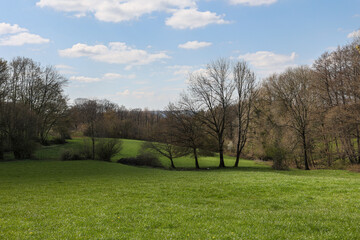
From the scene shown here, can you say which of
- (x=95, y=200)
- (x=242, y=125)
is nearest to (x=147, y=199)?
(x=95, y=200)

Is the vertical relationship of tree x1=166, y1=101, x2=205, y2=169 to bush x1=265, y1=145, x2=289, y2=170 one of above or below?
above

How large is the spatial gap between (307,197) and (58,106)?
53085 mm

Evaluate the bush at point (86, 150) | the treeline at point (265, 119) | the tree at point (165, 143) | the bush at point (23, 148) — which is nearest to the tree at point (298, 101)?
the treeline at point (265, 119)

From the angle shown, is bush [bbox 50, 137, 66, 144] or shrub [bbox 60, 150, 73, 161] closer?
shrub [bbox 60, 150, 73, 161]

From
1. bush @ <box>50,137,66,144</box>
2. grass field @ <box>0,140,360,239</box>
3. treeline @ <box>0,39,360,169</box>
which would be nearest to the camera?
grass field @ <box>0,140,360,239</box>

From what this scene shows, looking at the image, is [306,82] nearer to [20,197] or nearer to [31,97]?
[20,197]

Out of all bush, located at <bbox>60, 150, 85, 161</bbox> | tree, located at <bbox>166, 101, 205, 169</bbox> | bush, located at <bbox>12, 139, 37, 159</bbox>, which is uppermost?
tree, located at <bbox>166, 101, 205, 169</bbox>

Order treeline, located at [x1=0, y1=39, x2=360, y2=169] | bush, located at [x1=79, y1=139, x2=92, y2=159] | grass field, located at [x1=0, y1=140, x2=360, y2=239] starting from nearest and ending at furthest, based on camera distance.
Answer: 1. grass field, located at [x1=0, y1=140, x2=360, y2=239]
2. treeline, located at [x1=0, y1=39, x2=360, y2=169]
3. bush, located at [x1=79, y1=139, x2=92, y2=159]

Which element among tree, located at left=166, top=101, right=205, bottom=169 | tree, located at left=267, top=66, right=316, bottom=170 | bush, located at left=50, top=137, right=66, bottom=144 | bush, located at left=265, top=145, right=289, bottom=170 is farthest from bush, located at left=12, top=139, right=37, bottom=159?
tree, located at left=267, top=66, right=316, bottom=170

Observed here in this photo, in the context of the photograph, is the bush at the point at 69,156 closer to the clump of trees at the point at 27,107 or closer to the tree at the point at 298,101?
the clump of trees at the point at 27,107

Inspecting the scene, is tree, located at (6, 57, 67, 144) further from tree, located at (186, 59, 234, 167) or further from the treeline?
tree, located at (186, 59, 234, 167)

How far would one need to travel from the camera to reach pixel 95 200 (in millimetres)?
12164

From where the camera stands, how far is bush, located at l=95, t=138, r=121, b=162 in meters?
43.2

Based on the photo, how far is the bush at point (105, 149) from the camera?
142 ft
